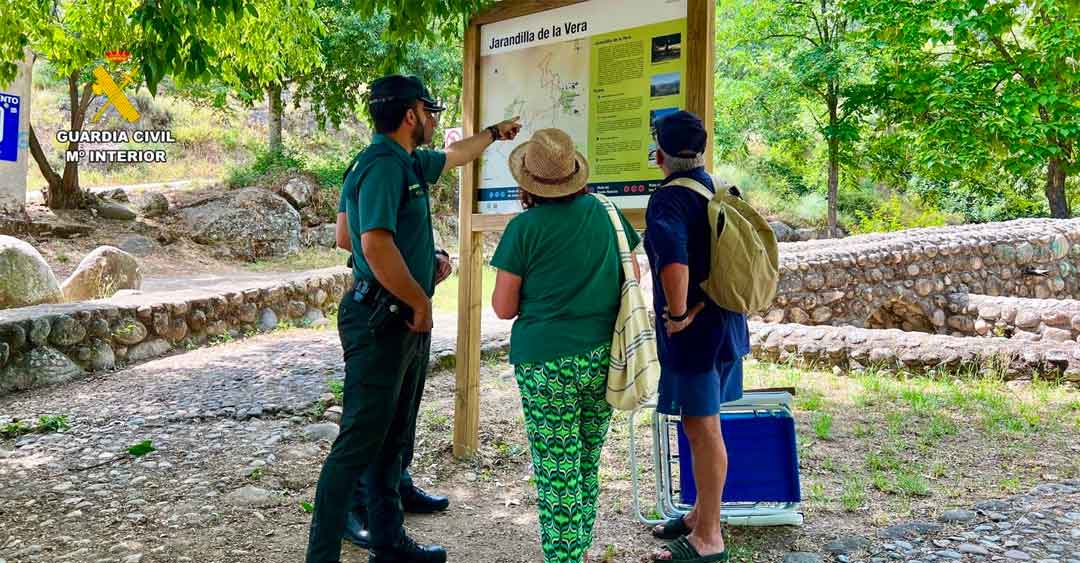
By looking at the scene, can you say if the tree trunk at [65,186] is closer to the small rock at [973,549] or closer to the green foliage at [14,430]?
the green foliage at [14,430]

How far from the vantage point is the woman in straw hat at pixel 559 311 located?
8.68ft

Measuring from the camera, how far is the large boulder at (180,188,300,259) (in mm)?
15898

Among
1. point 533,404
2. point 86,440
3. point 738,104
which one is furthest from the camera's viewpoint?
point 738,104

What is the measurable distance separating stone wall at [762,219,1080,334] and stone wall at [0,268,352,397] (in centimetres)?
578

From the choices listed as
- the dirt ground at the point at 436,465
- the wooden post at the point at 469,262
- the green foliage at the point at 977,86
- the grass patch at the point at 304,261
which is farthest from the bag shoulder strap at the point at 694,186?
the grass patch at the point at 304,261

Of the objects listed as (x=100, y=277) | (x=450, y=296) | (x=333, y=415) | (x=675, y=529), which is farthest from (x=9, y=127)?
(x=675, y=529)

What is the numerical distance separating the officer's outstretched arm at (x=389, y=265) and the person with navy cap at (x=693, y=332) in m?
0.89

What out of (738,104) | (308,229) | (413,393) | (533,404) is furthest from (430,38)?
(738,104)

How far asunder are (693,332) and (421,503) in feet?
5.35

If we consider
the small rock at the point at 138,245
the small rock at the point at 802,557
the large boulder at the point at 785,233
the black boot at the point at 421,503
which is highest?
the large boulder at the point at 785,233

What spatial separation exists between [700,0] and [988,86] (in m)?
13.5

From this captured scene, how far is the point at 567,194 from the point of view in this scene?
2.71 meters

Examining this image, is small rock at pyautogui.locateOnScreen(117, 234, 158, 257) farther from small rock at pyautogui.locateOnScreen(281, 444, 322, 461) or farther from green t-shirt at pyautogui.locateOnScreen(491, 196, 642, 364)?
green t-shirt at pyautogui.locateOnScreen(491, 196, 642, 364)

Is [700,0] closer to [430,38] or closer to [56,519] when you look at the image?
[430,38]
